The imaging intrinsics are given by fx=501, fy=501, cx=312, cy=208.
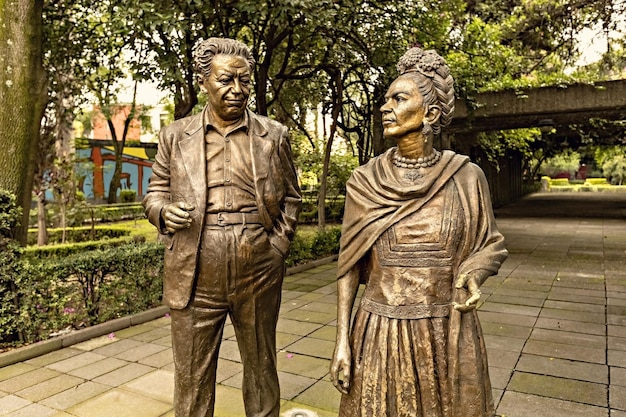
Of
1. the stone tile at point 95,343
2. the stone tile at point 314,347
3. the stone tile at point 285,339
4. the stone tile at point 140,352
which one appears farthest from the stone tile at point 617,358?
the stone tile at point 95,343

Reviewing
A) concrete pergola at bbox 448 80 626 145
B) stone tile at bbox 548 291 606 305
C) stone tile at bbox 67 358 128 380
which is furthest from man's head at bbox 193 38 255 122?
concrete pergola at bbox 448 80 626 145

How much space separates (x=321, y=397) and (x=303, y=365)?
730mm

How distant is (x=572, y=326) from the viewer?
588 cm

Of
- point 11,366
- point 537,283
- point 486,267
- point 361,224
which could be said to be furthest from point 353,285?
point 537,283

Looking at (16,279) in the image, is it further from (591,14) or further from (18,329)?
(591,14)

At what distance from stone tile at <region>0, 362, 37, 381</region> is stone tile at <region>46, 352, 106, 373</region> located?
0.58 ft

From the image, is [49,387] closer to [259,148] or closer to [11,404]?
[11,404]

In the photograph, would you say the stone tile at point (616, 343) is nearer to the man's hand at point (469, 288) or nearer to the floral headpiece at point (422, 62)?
the man's hand at point (469, 288)

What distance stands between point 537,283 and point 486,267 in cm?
717

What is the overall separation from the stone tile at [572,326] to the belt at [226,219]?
4.64 m

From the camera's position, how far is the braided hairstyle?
1964 mm

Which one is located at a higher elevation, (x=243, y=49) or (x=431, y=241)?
(x=243, y=49)

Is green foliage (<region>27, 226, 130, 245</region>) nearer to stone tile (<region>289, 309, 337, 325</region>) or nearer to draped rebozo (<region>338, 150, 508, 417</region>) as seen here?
stone tile (<region>289, 309, 337, 325</region>)

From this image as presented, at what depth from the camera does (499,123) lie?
47.9ft
